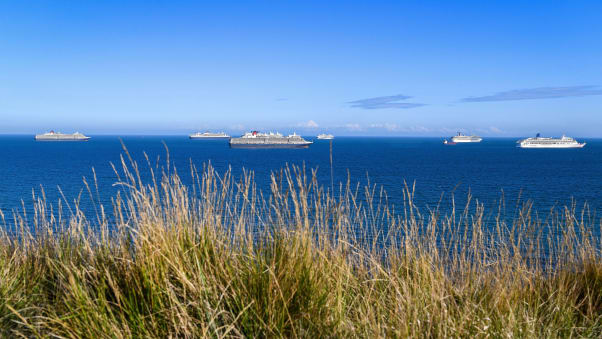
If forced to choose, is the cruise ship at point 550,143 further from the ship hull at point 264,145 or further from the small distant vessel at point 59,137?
the small distant vessel at point 59,137

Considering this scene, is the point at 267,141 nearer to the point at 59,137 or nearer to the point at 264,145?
the point at 264,145

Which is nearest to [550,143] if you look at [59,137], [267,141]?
[267,141]

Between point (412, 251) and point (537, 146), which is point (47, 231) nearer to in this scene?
point (412, 251)

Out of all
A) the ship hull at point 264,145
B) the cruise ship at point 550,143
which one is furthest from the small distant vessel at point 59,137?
the cruise ship at point 550,143

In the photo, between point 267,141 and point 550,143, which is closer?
point 267,141

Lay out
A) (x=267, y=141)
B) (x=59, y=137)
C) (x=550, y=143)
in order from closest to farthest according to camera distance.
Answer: (x=267, y=141)
(x=550, y=143)
(x=59, y=137)

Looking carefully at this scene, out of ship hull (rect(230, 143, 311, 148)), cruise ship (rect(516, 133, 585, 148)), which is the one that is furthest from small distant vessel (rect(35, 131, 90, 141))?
cruise ship (rect(516, 133, 585, 148))

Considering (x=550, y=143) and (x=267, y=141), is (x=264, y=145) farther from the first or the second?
(x=550, y=143)

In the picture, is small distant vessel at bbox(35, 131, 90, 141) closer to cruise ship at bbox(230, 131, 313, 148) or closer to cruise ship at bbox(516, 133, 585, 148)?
cruise ship at bbox(230, 131, 313, 148)

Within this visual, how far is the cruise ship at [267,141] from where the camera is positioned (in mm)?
98912

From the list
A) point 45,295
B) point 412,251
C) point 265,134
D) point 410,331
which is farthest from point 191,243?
point 265,134

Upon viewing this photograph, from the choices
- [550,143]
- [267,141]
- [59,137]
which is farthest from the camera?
[59,137]

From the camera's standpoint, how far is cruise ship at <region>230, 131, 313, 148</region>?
9891 centimetres

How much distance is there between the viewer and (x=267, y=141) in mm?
98562
